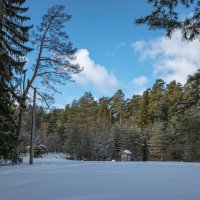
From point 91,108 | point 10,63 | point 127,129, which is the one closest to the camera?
point 10,63

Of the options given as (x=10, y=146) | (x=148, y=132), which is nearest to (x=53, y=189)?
(x=10, y=146)

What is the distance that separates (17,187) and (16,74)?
13.2m

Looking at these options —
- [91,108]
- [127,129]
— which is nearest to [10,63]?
[127,129]

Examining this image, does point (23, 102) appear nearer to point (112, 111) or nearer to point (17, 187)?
point (17, 187)

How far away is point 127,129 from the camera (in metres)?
56.1

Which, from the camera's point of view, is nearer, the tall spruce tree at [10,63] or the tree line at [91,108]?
the tree line at [91,108]

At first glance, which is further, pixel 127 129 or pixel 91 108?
pixel 91 108

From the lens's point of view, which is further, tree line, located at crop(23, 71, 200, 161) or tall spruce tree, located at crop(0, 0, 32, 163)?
tall spruce tree, located at crop(0, 0, 32, 163)

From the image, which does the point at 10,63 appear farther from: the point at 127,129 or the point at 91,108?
the point at 91,108

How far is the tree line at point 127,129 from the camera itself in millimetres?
6594

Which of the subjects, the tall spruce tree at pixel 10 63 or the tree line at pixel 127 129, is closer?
the tree line at pixel 127 129

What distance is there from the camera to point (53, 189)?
748 cm

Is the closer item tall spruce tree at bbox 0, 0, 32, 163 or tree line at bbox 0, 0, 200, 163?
tree line at bbox 0, 0, 200, 163

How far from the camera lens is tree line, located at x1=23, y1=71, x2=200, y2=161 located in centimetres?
659
